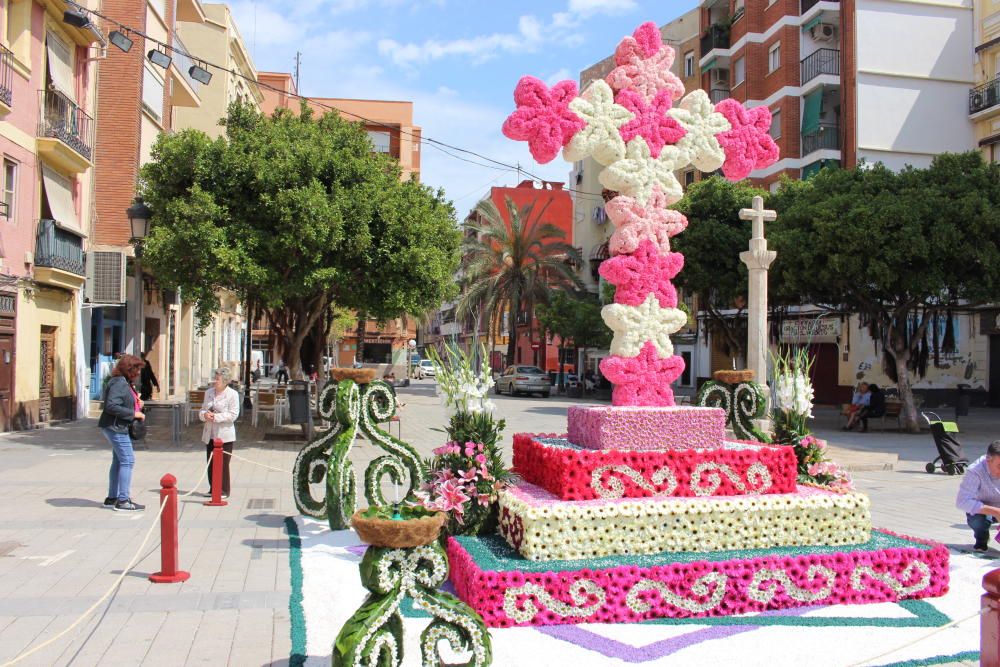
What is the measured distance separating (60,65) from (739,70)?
1152 inches

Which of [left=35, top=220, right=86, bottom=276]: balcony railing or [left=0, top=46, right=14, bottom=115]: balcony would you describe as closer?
[left=0, top=46, right=14, bottom=115]: balcony

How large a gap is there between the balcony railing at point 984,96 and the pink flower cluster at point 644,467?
2916 centimetres

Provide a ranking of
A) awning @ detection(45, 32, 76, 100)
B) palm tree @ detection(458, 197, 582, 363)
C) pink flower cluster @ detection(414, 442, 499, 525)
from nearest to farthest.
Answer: pink flower cluster @ detection(414, 442, 499, 525) → awning @ detection(45, 32, 76, 100) → palm tree @ detection(458, 197, 582, 363)

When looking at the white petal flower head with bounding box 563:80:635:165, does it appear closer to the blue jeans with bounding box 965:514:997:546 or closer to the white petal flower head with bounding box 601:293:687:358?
the white petal flower head with bounding box 601:293:687:358

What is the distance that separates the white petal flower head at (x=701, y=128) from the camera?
7064 millimetres

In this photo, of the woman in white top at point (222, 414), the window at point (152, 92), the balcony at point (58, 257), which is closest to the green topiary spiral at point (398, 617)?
the woman in white top at point (222, 414)

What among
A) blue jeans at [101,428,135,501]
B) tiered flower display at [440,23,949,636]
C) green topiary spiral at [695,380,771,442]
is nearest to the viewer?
tiered flower display at [440,23,949,636]

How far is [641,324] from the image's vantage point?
22.0 ft

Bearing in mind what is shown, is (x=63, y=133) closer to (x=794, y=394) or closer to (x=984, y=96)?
(x=794, y=394)

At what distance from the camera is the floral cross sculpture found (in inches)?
257

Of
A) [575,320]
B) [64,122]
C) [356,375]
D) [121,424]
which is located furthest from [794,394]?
[575,320]

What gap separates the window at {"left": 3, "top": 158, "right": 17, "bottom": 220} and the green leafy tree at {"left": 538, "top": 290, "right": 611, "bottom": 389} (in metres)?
24.2

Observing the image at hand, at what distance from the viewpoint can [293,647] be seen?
4.94 meters

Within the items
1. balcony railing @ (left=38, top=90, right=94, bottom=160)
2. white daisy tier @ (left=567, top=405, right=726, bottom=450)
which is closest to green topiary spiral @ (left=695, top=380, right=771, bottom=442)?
white daisy tier @ (left=567, top=405, right=726, bottom=450)
